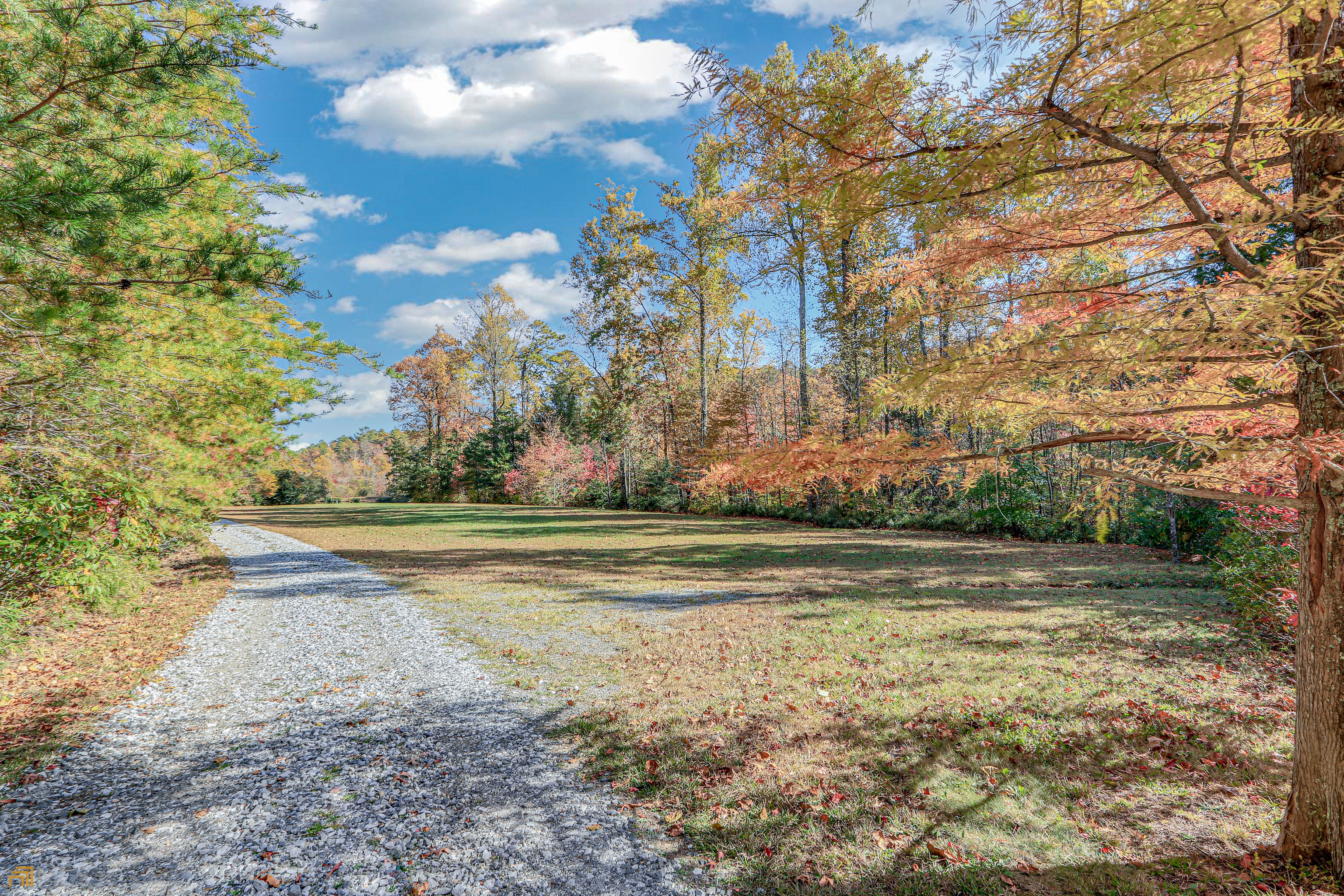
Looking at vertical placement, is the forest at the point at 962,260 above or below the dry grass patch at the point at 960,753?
above

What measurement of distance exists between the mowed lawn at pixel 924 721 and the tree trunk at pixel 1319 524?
0.30 m

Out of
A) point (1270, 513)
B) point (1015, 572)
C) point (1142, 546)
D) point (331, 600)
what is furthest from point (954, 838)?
point (1142, 546)

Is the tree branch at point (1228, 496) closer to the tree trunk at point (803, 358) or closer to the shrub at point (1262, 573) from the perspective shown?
the shrub at point (1262, 573)

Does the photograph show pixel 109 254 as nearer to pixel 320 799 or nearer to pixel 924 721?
pixel 320 799

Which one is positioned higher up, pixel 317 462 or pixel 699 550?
pixel 317 462

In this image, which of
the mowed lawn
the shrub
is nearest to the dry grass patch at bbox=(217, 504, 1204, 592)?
the mowed lawn

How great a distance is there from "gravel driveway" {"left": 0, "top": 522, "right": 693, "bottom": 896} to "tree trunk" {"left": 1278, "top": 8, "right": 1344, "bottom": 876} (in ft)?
10.7

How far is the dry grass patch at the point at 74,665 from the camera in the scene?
4.43m

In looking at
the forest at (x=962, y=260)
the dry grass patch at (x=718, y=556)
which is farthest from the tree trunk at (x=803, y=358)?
the forest at (x=962, y=260)

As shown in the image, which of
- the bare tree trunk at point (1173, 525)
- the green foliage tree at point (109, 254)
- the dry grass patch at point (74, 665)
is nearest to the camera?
the green foliage tree at point (109, 254)

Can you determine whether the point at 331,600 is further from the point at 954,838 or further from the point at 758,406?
the point at 758,406

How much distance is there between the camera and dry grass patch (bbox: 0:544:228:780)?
14.5 ft

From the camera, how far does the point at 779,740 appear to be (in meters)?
4.36

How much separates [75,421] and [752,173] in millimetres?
Result: 6888
